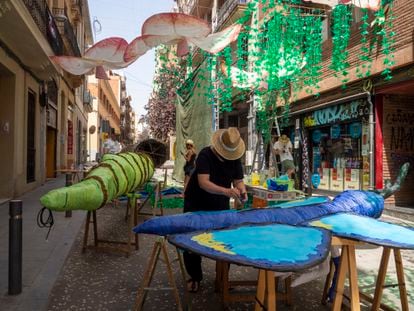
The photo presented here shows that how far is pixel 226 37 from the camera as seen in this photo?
23.8 ft

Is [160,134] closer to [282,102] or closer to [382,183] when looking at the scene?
[282,102]

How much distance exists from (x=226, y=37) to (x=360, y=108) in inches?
175

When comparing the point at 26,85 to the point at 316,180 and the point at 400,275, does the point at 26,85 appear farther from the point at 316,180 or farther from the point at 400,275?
the point at 400,275

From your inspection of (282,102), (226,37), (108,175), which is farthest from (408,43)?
(108,175)

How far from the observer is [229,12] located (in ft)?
55.3

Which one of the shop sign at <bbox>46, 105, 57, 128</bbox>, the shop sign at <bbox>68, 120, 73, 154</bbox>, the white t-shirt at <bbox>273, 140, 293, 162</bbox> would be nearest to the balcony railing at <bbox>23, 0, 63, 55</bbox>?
the shop sign at <bbox>46, 105, 57, 128</bbox>

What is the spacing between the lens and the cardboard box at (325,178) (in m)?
11.9

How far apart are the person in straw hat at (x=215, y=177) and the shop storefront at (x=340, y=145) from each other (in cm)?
650

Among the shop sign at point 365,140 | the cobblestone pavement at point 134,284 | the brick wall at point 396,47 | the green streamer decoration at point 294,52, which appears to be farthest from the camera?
the shop sign at point 365,140

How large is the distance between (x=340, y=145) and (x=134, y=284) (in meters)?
8.47

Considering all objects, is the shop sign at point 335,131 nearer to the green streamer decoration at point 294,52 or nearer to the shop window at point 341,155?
the shop window at point 341,155

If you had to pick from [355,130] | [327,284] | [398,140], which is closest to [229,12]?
[355,130]

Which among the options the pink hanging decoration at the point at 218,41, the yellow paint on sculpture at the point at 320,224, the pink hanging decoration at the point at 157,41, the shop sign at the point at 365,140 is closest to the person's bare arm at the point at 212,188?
the yellow paint on sculpture at the point at 320,224

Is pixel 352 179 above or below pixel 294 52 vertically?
below
